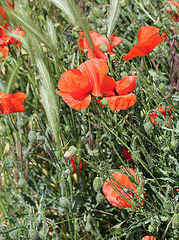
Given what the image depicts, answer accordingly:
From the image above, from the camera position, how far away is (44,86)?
4.14ft


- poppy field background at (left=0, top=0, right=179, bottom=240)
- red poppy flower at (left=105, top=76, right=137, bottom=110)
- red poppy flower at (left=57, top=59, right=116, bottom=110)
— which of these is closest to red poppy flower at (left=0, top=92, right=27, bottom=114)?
poppy field background at (left=0, top=0, right=179, bottom=240)

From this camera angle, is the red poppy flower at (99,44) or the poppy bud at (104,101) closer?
the poppy bud at (104,101)

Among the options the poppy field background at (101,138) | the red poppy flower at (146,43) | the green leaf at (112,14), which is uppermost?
the green leaf at (112,14)

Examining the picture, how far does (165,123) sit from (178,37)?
479mm

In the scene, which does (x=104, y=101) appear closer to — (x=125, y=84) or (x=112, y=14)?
(x=125, y=84)

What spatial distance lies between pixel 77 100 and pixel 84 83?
6 centimetres

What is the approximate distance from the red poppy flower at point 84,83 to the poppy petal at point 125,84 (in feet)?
→ 0.15

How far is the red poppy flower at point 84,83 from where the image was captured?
3.60ft

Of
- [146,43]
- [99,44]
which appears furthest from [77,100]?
[99,44]

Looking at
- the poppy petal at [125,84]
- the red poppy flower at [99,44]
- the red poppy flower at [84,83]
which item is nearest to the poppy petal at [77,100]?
the red poppy flower at [84,83]

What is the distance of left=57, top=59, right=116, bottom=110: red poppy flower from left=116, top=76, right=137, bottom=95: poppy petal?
0.05m

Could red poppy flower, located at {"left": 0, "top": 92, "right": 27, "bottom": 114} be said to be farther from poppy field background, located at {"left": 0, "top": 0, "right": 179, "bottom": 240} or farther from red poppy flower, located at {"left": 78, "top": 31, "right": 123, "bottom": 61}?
red poppy flower, located at {"left": 78, "top": 31, "right": 123, "bottom": 61}

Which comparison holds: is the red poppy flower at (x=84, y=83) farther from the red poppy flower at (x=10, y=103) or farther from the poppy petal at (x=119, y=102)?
the red poppy flower at (x=10, y=103)

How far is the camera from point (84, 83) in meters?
1.10
